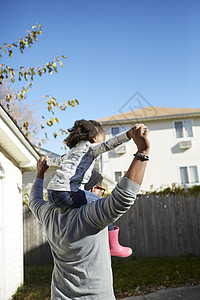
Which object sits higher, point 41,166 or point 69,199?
point 41,166

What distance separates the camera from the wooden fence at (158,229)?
821 centimetres

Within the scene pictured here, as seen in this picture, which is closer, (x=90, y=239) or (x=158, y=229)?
(x=90, y=239)

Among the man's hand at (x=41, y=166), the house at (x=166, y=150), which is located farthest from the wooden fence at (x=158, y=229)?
the house at (x=166, y=150)

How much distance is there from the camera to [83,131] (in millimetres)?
1372

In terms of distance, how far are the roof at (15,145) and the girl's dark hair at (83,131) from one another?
9.21ft

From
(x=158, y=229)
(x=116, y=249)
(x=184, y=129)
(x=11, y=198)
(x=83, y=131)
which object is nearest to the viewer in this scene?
(x=83, y=131)

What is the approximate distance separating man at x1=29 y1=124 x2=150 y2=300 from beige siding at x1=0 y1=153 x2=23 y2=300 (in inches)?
158

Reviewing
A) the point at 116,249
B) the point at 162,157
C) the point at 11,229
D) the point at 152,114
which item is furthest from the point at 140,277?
the point at 152,114

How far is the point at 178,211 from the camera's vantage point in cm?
836

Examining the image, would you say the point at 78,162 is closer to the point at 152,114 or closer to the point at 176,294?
the point at 176,294

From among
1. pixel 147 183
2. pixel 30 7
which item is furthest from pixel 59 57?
pixel 147 183

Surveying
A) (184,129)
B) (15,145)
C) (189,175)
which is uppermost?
(184,129)

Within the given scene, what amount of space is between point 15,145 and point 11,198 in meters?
1.19

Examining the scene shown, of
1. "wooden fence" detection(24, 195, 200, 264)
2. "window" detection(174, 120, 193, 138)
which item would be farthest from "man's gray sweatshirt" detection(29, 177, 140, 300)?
"window" detection(174, 120, 193, 138)
